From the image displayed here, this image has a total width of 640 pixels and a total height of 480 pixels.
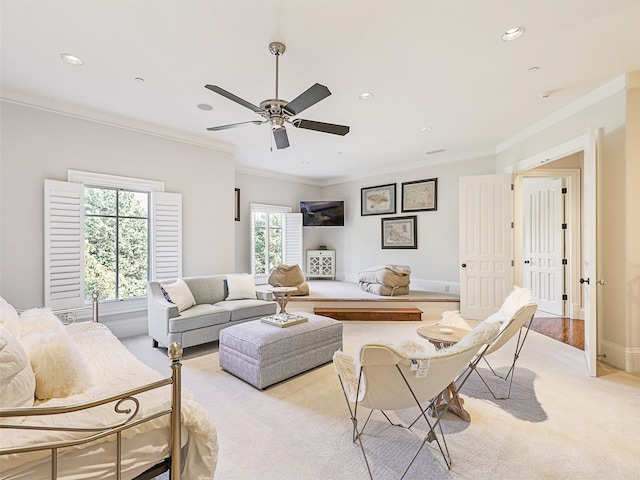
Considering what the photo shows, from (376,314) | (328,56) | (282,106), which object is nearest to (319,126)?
(282,106)

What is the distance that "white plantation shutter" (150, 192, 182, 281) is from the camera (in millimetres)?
4492

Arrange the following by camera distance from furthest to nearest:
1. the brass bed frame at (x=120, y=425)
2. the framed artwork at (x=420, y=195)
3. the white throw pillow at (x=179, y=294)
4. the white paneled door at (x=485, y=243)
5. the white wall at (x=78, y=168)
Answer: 1. the framed artwork at (x=420, y=195)
2. the white paneled door at (x=485, y=243)
3. the white throw pillow at (x=179, y=294)
4. the white wall at (x=78, y=168)
5. the brass bed frame at (x=120, y=425)

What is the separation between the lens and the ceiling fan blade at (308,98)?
2167 mm

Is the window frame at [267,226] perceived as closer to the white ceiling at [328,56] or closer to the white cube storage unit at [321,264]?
the white cube storage unit at [321,264]

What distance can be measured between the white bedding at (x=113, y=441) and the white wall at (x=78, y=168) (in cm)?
269

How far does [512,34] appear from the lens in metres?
2.48

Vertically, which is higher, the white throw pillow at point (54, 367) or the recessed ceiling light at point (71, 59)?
the recessed ceiling light at point (71, 59)

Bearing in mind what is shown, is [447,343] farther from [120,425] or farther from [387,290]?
[387,290]

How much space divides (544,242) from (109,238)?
23.0 feet

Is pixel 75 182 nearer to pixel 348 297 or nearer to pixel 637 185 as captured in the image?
pixel 348 297

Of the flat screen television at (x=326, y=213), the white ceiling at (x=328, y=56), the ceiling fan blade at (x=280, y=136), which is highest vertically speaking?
the white ceiling at (x=328, y=56)

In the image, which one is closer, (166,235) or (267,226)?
(166,235)

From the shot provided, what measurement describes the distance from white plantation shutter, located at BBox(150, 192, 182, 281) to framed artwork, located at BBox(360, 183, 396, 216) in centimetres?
434

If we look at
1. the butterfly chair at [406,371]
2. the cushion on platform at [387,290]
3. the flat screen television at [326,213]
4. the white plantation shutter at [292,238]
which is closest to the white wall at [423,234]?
the flat screen television at [326,213]
